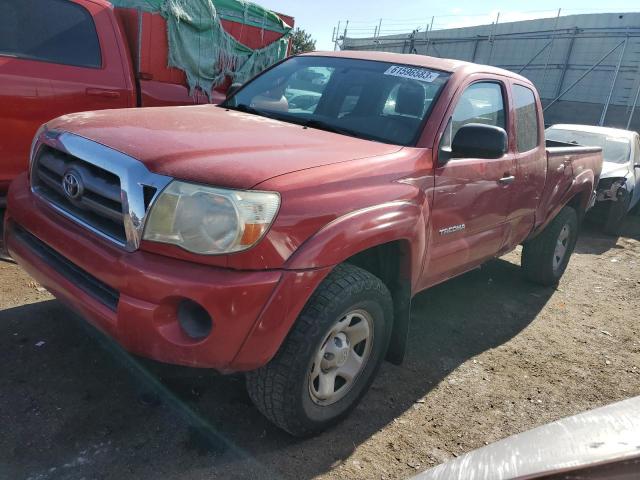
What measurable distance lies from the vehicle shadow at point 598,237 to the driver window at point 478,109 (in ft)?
13.0

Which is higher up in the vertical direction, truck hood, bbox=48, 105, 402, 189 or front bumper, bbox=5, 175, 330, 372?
truck hood, bbox=48, 105, 402, 189

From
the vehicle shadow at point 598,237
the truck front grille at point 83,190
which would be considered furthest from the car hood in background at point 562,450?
the vehicle shadow at point 598,237

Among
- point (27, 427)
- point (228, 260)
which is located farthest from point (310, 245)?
point (27, 427)

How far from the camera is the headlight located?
2.02 meters

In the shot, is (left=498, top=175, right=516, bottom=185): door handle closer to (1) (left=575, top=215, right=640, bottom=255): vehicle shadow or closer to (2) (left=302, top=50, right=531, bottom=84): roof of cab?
(2) (left=302, top=50, right=531, bottom=84): roof of cab

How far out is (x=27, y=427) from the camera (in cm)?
240

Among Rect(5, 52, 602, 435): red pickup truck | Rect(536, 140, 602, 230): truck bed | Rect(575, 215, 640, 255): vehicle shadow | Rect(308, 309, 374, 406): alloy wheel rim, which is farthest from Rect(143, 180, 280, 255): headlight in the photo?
Rect(575, 215, 640, 255): vehicle shadow

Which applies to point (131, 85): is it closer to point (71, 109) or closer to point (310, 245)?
point (71, 109)

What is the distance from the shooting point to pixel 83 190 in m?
2.34

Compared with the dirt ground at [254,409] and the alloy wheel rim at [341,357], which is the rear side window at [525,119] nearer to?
the dirt ground at [254,409]

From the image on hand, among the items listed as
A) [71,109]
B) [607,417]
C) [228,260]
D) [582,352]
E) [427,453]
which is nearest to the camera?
[607,417]

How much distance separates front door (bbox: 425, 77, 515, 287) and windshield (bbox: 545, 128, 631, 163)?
17.9ft

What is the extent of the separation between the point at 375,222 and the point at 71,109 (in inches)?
119

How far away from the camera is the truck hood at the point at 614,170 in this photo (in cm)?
765
